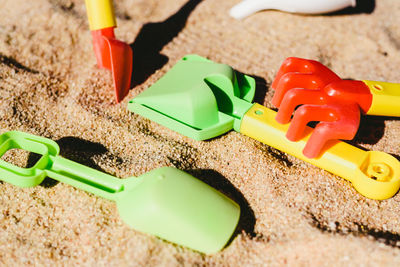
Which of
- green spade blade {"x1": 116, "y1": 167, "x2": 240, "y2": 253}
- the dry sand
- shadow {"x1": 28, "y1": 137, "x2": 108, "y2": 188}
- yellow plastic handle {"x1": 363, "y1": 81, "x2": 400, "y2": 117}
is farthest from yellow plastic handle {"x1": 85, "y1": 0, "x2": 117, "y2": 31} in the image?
yellow plastic handle {"x1": 363, "y1": 81, "x2": 400, "y2": 117}

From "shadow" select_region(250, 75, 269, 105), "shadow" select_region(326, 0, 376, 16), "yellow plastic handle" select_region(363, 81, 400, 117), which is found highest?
"shadow" select_region(326, 0, 376, 16)

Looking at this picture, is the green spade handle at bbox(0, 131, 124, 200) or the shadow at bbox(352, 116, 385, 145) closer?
the green spade handle at bbox(0, 131, 124, 200)

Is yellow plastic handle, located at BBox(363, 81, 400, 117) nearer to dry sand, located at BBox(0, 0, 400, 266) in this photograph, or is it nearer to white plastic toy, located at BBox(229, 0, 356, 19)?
dry sand, located at BBox(0, 0, 400, 266)

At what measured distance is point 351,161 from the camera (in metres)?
1.03

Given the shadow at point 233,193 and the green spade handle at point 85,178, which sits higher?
the green spade handle at point 85,178

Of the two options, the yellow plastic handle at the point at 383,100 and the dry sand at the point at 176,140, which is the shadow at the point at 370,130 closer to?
the dry sand at the point at 176,140

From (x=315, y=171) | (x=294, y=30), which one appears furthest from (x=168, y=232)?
(x=294, y=30)

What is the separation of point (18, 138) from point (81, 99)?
0.30 m

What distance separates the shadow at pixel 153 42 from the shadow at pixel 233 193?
0.49 metres

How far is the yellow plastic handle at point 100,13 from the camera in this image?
1289mm

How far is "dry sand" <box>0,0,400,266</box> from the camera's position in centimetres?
92

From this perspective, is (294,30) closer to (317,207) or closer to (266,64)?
(266,64)

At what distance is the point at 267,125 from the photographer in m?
1.11

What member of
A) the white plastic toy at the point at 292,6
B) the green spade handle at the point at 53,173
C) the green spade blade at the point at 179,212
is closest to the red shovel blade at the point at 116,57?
the green spade handle at the point at 53,173
